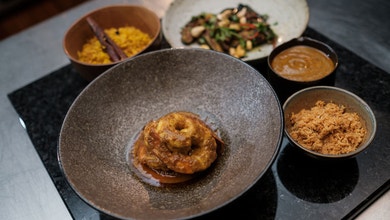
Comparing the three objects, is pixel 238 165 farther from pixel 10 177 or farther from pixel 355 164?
pixel 10 177

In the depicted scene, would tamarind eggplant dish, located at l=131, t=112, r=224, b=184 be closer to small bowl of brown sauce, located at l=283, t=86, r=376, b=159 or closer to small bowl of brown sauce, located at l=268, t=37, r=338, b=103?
small bowl of brown sauce, located at l=283, t=86, r=376, b=159

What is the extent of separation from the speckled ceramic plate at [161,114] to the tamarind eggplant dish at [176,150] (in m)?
0.05

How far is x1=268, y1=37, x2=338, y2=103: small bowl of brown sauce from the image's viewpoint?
154 cm

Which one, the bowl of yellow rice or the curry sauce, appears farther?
the bowl of yellow rice

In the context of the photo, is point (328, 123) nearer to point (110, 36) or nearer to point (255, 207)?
point (255, 207)

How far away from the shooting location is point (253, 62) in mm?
1776

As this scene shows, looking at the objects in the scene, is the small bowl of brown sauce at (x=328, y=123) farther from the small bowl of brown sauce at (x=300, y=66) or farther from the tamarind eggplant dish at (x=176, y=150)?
the tamarind eggplant dish at (x=176, y=150)

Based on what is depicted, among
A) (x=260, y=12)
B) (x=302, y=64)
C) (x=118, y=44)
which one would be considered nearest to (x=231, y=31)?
(x=260, y=12)

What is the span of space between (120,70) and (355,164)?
3.41 feet

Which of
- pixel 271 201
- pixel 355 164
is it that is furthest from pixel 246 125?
pixel 355 164

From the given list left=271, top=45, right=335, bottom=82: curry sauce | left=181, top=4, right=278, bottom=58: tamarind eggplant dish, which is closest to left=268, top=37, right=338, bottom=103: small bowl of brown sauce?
left=271, top=45, right=335, bottom=82: curry sauce

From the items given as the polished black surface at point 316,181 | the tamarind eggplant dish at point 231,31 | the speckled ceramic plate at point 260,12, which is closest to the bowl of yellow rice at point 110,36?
the speckled ceramic plate at point 260,12

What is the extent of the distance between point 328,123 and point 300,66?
0.38m

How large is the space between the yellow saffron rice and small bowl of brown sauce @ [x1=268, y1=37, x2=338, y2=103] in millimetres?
710
